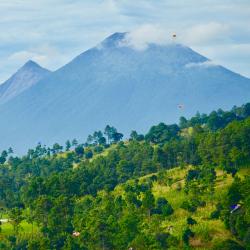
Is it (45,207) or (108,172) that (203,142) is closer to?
(108,172)

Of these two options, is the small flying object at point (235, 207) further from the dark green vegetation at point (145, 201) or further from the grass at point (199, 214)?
the grass at point (199, 214)

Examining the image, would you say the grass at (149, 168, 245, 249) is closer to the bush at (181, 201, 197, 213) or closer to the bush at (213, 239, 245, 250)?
the bush at (181, 201, 197, 213)

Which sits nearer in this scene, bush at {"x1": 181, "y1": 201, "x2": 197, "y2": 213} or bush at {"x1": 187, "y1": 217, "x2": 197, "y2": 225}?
bush at {"x1": 187, "y1": 217, "x2": 197, "y2": 225}

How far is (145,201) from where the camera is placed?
9794 cm

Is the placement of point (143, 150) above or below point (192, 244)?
above

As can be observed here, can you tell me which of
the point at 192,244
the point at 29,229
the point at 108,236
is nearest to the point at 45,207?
the point at 29,229

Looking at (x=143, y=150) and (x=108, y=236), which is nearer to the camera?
(x=108, y=236)

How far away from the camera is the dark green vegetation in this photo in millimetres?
88188

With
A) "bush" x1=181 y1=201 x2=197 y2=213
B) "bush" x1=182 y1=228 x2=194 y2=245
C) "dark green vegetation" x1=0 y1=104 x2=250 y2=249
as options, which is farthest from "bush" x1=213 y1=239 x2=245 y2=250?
"bush" x1=181 y1=201 x2=197 y2=213

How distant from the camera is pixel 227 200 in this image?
91625 mm

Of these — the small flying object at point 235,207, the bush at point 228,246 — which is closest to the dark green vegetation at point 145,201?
the small flying object at point 235,207

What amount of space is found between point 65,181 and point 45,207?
13.0 meters

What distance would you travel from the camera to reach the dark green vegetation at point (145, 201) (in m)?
88.2

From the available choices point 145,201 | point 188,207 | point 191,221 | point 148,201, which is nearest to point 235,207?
point 191,221
